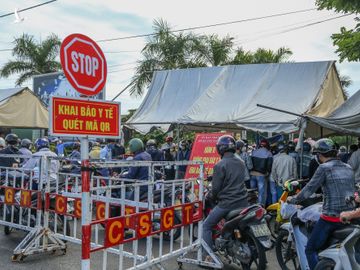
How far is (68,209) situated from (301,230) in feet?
10.2

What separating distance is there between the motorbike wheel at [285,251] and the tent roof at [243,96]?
5299mm

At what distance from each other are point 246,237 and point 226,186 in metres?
0.67

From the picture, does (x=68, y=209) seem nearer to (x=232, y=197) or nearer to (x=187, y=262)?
(x=187, y=262)

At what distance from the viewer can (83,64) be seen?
3617mm

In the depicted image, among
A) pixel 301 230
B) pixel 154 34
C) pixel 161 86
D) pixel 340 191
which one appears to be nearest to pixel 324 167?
pixel 340 191

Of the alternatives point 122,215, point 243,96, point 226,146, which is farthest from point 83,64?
point 243,96

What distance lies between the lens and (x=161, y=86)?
15250 mm

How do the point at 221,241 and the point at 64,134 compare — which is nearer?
the point at 64,134

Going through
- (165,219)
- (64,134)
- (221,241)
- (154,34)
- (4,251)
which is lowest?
(4,251)

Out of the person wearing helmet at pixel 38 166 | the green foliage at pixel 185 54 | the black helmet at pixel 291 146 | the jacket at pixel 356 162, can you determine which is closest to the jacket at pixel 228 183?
the person wearing helmet at pixel 38 166

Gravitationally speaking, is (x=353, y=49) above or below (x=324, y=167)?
above

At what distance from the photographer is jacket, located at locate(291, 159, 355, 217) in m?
4.49

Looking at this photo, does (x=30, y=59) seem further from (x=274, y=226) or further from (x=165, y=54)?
(x=274, y=226)

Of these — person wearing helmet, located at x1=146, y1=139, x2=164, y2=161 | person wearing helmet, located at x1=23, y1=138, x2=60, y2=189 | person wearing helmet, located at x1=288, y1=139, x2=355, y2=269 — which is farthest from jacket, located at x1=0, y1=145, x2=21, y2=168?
person wearing helmet, located at x1=288, y1=139, x2=355, y2=269
